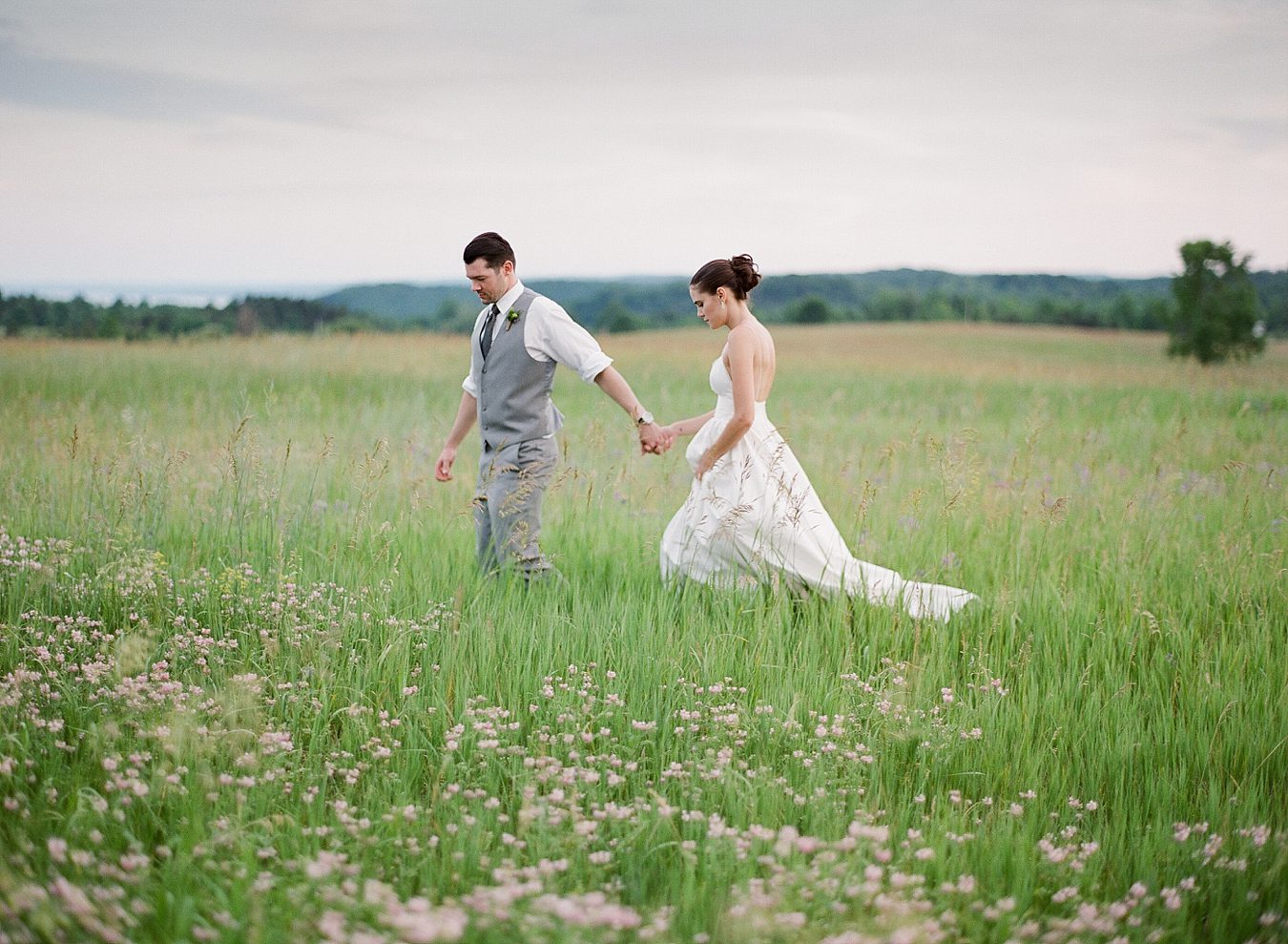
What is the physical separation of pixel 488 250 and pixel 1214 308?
4636 centimetres

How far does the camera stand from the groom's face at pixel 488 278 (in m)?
5.75

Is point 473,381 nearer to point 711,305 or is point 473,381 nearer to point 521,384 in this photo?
point 521,384

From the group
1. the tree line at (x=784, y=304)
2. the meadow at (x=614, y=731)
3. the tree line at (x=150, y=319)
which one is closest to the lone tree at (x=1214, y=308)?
the tree line at (x=784, y=304)

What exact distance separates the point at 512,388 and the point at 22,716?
3.04 metres

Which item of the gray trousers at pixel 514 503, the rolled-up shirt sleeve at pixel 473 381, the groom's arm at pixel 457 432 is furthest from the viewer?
the groom's arm at pixel 457 432

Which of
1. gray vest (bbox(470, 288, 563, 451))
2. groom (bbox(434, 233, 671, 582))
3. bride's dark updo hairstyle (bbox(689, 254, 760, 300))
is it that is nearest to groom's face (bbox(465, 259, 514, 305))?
groom (bbox(434, 233, 671, 582))

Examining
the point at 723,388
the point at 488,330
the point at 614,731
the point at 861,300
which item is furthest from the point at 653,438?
the point at 861,300

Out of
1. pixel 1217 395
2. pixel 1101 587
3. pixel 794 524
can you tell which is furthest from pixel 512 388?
pixel 1217 395

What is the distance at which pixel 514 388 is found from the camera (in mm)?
5777

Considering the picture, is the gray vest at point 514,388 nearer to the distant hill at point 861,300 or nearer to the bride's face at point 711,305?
the bride's face at point 711,305

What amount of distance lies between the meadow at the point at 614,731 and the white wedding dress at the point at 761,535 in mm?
181

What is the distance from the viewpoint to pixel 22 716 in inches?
144

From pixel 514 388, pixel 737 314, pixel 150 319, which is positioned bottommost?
pixel 514 388

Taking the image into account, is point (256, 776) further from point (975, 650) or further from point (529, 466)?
point (975, 650)
